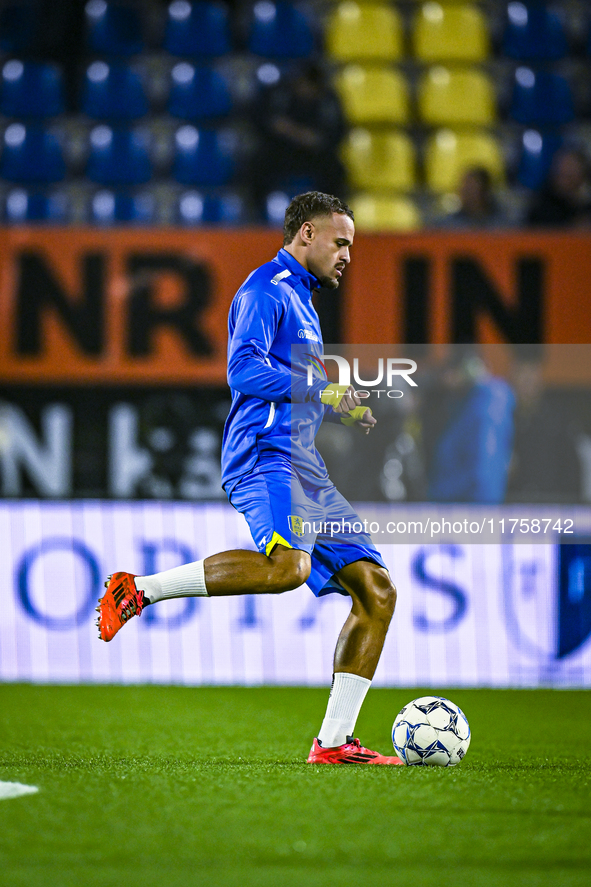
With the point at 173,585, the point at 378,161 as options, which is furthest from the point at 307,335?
the point at 378,161

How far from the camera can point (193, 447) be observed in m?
8.02

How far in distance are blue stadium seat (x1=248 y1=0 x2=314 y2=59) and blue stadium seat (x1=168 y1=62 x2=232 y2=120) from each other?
0.58 meters

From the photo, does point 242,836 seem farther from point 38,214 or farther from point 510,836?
point 38,214

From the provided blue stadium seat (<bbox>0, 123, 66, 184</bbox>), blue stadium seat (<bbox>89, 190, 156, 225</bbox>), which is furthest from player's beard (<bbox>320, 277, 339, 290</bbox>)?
blue stadium seat (<bbox>0, 123, 66, 184</bbox>)

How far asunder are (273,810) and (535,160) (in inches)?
316

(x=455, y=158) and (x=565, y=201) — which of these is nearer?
(x=565, y=201)

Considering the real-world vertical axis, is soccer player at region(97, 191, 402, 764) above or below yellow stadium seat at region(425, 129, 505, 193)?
below

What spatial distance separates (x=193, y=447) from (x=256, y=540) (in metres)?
4.27

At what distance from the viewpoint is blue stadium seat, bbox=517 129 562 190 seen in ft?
32.3

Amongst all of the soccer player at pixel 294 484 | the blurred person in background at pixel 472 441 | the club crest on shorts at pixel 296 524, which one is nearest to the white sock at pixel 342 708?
the soccer player at pixel 294 484

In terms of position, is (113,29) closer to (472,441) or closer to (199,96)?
(199,96)

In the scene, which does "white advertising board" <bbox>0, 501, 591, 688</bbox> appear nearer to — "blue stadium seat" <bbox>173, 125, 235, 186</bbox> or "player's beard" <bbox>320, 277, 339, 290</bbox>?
"player's beard" <bbox>320, 277, 339, 290</bbox>

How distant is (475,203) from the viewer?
8.44m

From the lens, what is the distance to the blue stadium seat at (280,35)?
1036 centimetres
